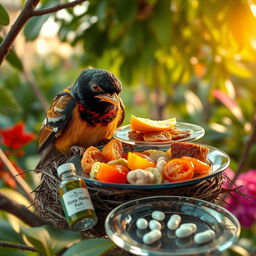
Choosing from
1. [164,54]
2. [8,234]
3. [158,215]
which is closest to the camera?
[158,215]

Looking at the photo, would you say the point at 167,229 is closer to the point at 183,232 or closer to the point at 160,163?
the point at 183,232

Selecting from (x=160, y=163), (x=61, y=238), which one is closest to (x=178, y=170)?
(x=160, y=163)

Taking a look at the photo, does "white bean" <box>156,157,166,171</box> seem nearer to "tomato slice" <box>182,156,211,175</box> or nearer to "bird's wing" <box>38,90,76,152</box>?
"tomato slice" <box>182,156,211,175</box>

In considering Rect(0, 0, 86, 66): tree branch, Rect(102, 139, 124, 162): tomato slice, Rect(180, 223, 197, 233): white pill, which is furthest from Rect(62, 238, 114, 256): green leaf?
Rect(0, 0, 86, 66): tree branch

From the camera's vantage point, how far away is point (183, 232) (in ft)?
2.71

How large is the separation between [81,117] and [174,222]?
623mm

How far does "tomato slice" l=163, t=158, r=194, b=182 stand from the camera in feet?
3.18

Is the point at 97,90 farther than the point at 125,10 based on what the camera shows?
No

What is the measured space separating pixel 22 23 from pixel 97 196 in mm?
405

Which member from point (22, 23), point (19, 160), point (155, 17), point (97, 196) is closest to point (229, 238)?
point (97, 196)

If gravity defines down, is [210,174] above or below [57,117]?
below

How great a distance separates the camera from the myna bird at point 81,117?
1365mm

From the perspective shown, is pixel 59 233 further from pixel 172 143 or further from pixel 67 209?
pixel 172 143

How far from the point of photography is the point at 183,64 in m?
2.26
